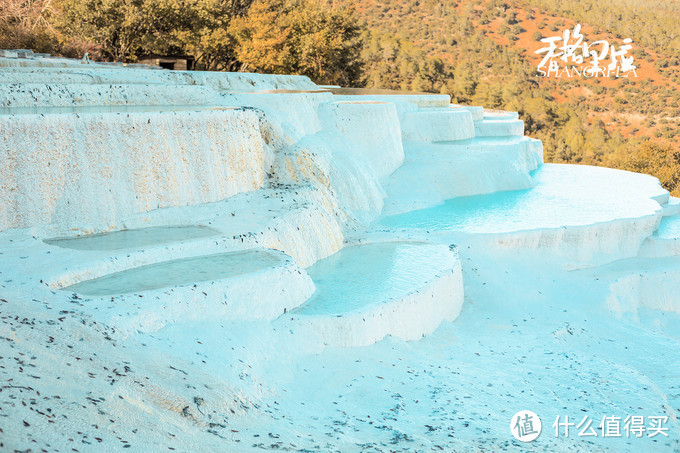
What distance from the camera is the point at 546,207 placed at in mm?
14742

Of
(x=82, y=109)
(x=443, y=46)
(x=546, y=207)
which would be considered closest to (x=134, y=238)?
(x=82, y=109)

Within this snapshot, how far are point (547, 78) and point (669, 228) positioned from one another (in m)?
39.0

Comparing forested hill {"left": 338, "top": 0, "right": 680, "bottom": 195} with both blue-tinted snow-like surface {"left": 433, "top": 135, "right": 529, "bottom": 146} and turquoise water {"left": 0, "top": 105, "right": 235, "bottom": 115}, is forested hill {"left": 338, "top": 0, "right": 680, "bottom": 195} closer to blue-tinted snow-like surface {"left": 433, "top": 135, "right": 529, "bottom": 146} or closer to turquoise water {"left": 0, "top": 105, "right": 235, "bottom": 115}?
blue-tinted snow-like surface {"left": 433, "top": 135, "right": 529, "bottom": 146}

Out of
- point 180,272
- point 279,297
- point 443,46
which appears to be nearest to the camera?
point 180,272

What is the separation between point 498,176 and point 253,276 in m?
11.4

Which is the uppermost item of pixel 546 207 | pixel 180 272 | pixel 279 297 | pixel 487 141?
pixel 487 141

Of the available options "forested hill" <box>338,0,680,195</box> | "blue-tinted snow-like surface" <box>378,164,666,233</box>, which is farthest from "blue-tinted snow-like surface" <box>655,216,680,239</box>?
"forested hill" <box>338,0,680,195</box>

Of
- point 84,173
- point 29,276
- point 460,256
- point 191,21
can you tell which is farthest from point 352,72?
point 29,276

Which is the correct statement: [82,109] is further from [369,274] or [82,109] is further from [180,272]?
[369,274]

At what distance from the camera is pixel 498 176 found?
56.6 feet

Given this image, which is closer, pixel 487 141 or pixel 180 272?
pixel 180 272

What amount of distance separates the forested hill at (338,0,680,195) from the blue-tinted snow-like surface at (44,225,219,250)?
27054 mm

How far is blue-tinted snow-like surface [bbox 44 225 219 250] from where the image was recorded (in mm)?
7582

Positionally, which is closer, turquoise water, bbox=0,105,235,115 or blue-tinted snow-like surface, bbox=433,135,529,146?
turquoise water, bbox=0,105,235,115
